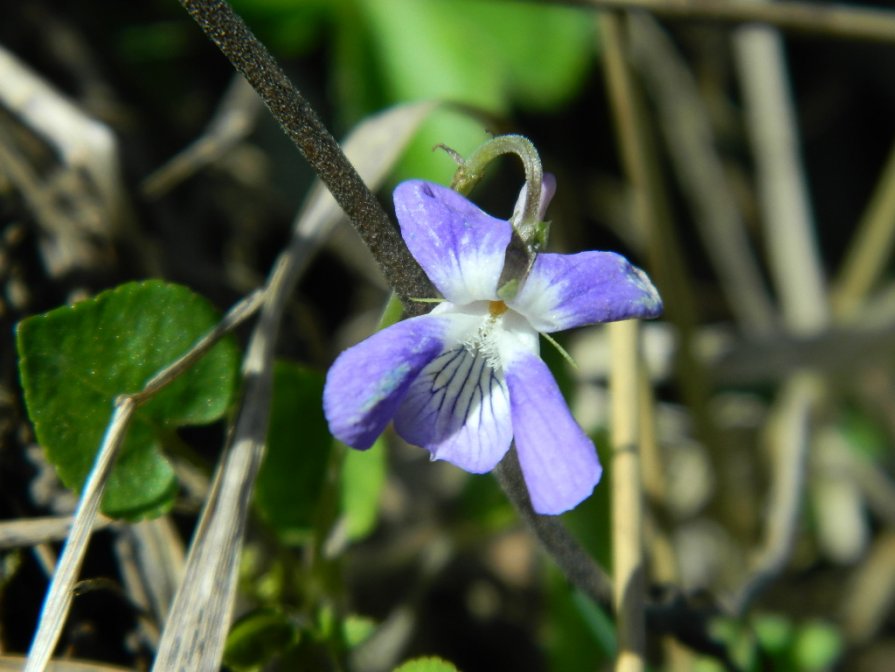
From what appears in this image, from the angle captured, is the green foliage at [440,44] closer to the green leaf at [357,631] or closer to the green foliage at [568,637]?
the green foliage at [568,637]

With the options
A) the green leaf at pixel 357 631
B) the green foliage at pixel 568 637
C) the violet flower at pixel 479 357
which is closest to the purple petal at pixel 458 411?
the violet flower at pixel 479 357

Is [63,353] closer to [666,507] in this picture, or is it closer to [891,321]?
[666,507]

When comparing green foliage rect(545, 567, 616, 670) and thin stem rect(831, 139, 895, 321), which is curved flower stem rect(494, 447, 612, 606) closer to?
green foliage rect(545, 567, 616, 670)

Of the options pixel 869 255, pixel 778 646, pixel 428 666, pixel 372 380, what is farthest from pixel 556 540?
pixel 869 255

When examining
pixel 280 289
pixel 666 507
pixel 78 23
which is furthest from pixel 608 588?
pixel 78 23

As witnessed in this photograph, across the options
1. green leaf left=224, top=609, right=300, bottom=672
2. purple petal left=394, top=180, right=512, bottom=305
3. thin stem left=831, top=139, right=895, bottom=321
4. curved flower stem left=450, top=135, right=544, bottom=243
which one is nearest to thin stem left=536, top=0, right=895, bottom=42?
thin stem left=831, top=139, right=895, bottom=321
